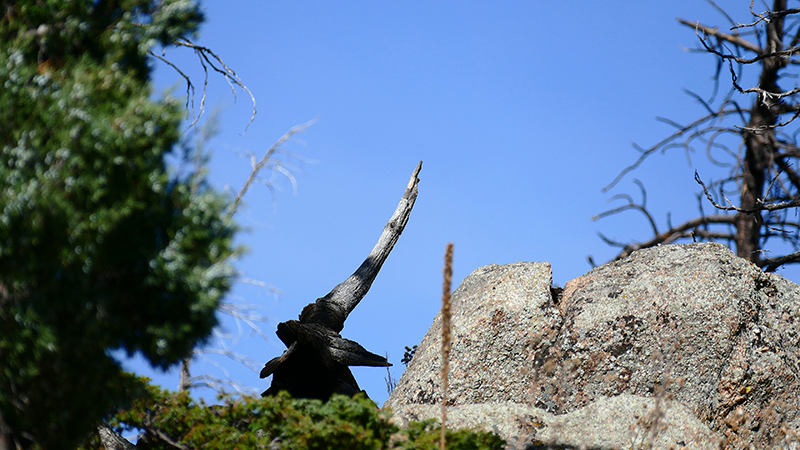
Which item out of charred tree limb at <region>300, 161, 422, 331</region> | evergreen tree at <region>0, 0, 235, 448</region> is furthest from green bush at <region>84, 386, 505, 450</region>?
charred tree limb at <region>300, 161, 422, 331</region>

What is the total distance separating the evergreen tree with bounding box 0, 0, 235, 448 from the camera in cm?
410

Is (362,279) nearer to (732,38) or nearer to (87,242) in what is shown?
(87,242)

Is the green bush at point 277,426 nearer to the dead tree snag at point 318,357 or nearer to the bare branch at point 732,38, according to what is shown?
the dead tree snag at point 318,357

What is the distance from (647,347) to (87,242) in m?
6.16

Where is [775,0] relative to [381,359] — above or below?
above

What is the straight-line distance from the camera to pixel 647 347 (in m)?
7.41

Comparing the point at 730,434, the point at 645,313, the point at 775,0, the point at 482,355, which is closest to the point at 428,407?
the point at 482,355

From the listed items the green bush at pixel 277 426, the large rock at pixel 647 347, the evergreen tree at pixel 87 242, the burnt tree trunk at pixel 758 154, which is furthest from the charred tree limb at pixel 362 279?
the burnt tree trunk at pixel 758 154

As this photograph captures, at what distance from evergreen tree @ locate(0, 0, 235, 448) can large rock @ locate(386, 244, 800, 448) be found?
13.4 feet

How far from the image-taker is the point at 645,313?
7.59 meters

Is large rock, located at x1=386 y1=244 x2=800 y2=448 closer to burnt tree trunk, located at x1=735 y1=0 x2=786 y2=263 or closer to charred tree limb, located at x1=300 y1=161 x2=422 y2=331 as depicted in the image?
charred tree limb, located at x1=300 y1=161 x2=422 y2=331

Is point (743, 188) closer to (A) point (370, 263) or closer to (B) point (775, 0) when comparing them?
(B) point (775, 0)

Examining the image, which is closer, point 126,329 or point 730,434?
point 126,329

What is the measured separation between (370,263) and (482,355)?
163 inches
